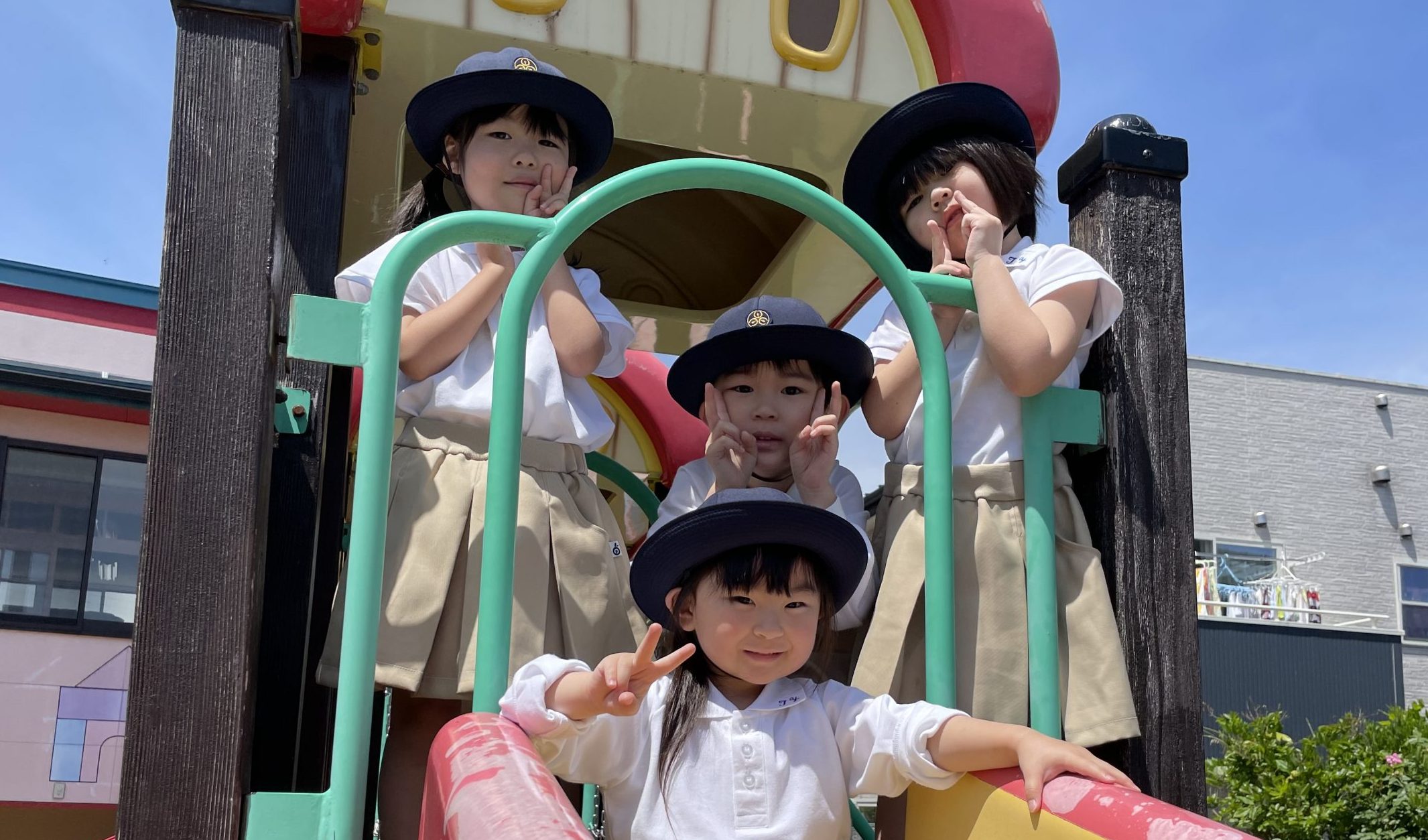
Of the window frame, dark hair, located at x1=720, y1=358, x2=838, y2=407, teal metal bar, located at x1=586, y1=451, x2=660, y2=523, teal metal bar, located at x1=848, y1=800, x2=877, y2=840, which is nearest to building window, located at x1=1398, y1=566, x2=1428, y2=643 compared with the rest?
the window frame

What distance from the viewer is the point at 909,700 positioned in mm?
2092

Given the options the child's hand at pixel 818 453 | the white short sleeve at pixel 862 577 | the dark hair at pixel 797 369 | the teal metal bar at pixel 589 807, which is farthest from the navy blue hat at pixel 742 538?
the teal metal bar at pixel 589 807

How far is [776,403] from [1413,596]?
2544cm

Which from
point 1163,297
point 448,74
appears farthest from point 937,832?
point 448,74

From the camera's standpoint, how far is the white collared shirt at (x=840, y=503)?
2.22 meters

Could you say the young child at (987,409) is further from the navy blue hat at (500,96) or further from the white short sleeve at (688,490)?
the navy blue hat at (500,96)

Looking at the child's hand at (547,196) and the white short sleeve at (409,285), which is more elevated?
the child's hand at (547,196)

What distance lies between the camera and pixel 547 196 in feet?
7.77

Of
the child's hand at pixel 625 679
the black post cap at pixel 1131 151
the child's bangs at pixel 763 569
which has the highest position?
the black post cap at pixel 1131 151

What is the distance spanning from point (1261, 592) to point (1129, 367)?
19.8 metres

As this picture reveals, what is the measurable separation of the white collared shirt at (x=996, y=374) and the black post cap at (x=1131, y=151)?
0.58 feet

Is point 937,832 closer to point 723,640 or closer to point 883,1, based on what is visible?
point 723,640

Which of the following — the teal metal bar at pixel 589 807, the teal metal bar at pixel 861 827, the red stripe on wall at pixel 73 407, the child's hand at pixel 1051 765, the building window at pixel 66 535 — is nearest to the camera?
the child's hand at pixel 1051 765

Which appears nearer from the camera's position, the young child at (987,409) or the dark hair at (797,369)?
the young child at (987,409)
